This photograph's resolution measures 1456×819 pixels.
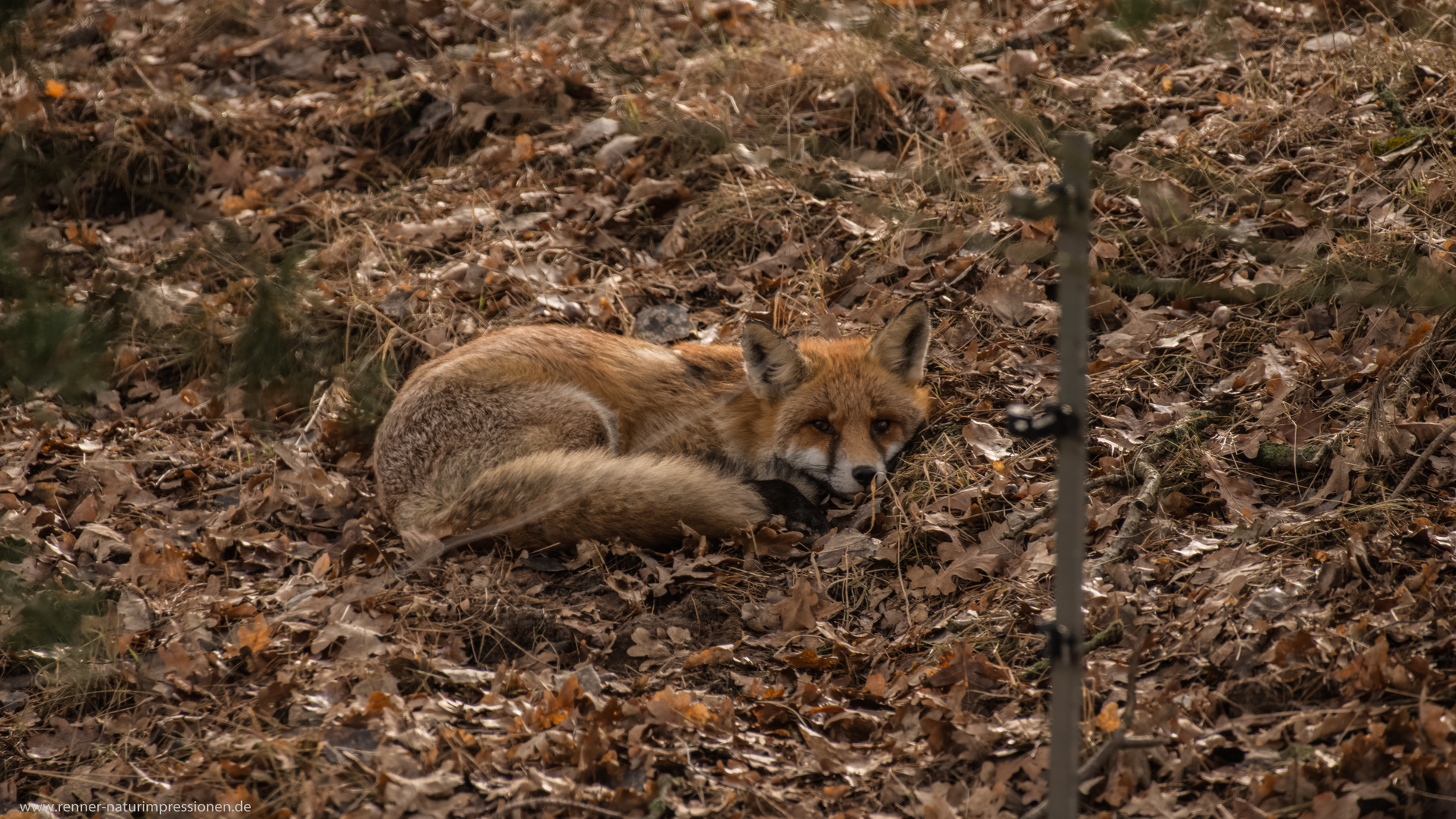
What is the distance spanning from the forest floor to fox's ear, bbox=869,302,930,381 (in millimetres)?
322

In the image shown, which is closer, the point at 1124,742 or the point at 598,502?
the point at 1124,742

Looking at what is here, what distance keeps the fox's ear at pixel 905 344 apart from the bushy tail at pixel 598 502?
99 cm

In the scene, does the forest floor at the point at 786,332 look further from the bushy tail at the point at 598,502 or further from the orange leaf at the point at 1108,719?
the bushy tail at the point at 598,502

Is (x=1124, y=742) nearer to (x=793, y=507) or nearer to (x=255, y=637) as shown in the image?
(x=793, y=507)

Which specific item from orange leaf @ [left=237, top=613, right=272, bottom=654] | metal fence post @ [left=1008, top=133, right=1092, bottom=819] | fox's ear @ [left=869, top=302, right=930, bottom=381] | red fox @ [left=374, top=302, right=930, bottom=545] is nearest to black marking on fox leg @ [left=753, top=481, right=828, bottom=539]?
red fox @ [left=374, top=302, right=930, bottom=545]

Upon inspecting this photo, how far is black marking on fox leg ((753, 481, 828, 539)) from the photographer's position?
15.2 ft

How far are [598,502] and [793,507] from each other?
38.6 inches

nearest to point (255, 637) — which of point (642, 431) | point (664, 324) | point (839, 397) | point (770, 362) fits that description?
point (642, 431)

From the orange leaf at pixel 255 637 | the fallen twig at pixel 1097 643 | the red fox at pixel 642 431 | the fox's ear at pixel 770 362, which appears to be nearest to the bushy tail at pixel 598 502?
the red fox at pixel 642 431

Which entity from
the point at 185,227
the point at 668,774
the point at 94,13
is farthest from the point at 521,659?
the point at 94,13

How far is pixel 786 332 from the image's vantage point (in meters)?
5.89

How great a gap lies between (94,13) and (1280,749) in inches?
484

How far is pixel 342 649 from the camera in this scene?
12.4 feet

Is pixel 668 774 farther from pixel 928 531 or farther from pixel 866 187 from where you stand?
pixel 866 187
